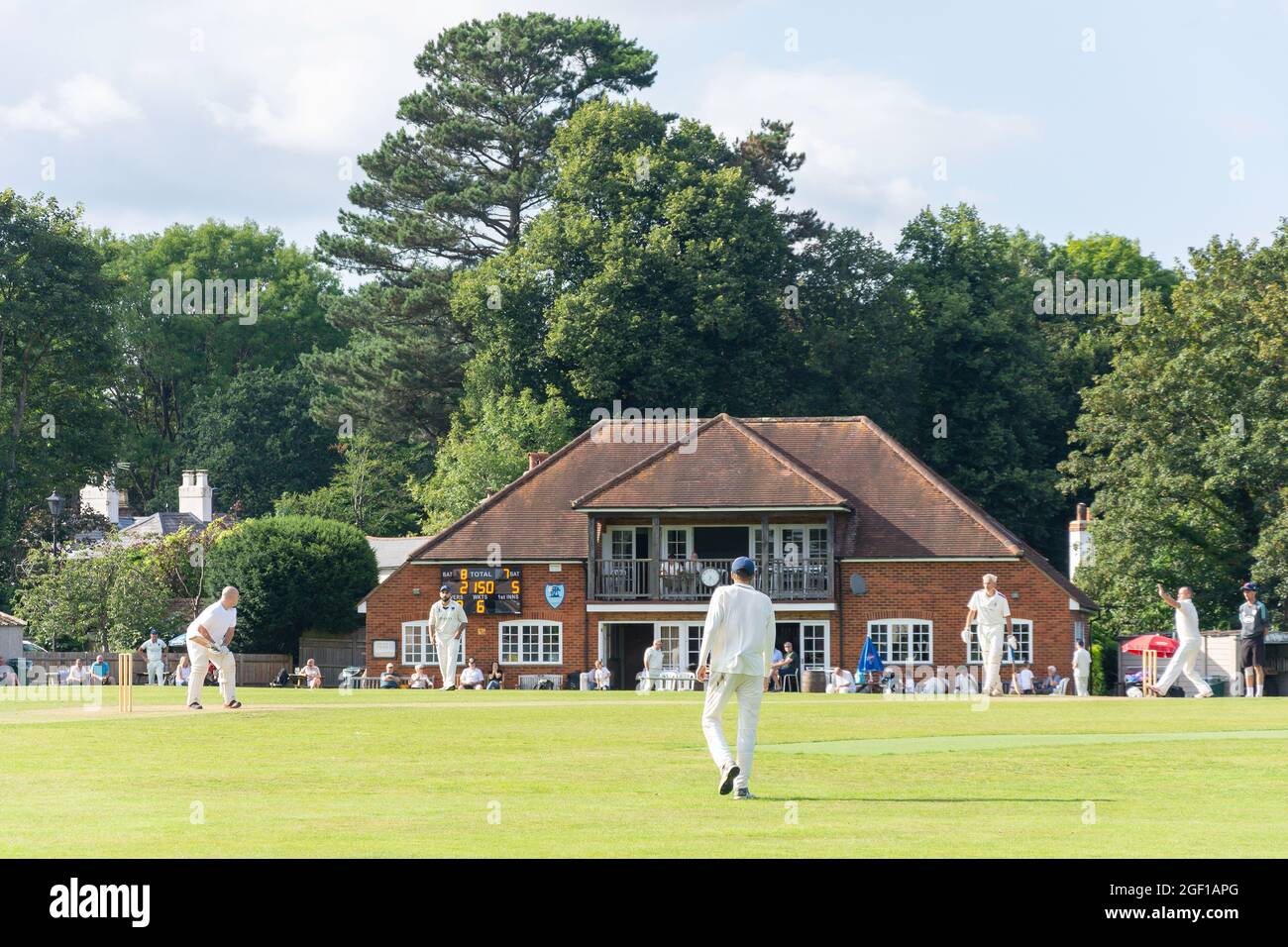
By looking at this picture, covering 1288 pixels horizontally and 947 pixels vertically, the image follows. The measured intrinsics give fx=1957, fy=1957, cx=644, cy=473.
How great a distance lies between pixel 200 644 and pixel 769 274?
1876 inches

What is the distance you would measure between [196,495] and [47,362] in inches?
831

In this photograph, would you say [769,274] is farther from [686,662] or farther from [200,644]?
[200,644]

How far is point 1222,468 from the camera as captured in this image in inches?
2217

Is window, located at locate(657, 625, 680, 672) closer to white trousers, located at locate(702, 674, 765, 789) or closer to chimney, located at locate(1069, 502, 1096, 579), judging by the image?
chimney, located at locate(1069, 502, 1096, 579)

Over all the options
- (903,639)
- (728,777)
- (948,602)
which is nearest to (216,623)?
(728,777)

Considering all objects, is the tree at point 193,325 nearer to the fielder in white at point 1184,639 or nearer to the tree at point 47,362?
the tree at point 47,362

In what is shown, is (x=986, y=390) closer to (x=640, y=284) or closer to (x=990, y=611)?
(x=640, y=284)

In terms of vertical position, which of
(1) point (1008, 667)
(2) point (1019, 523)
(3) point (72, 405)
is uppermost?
(3) point (72, 405)

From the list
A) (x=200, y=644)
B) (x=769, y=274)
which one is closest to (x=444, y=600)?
(x=200, y=644)

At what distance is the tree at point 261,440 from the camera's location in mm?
93500

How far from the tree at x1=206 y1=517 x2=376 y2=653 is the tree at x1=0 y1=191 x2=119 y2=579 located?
10558mm

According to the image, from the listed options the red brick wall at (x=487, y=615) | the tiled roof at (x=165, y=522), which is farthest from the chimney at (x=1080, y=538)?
the tiled roof at (x=165, y=522)

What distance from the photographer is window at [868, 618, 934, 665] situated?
54.6m

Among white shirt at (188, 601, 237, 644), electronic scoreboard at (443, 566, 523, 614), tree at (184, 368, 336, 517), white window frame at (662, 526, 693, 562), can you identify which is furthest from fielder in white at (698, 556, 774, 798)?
tree at (184, 368, 336, 517)
